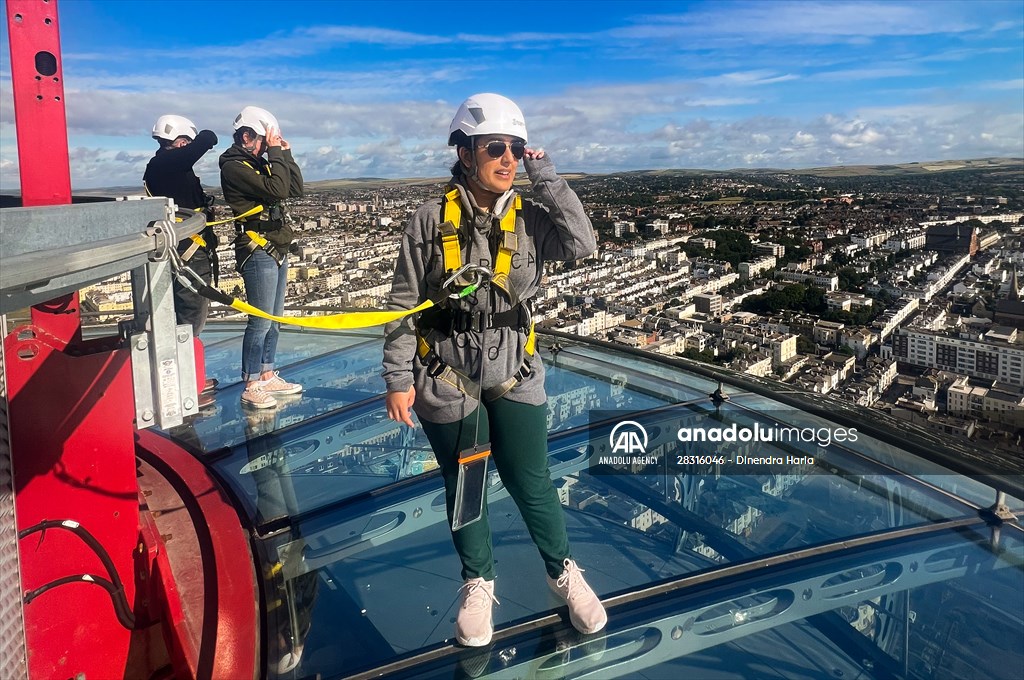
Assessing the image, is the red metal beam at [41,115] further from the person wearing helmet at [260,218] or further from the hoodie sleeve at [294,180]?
the hoodie sleeve at [294,180]

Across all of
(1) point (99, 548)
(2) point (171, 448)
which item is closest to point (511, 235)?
(1) point (99, 548)

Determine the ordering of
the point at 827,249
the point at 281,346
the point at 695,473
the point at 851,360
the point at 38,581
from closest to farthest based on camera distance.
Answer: the point at 38,581 → the point at 695,473 → the point at 281,346 → the point at 851,360 → the point at 827,249

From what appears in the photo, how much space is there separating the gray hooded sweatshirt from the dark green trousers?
59mm

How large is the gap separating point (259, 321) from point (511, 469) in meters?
2.68

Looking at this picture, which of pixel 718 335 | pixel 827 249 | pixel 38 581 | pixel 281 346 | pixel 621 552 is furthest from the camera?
pixel 827 249

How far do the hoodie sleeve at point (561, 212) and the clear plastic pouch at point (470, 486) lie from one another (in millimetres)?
766

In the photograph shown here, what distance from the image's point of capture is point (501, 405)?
7.55 feet

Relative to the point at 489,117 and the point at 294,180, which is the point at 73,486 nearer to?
the point at 489,117

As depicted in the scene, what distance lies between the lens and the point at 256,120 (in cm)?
422

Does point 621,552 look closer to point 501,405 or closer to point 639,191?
point 501,405

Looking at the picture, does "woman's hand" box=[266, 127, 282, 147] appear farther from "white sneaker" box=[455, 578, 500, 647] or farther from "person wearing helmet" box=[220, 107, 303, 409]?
"white sneaker" box=[455, 578, 500, 647]

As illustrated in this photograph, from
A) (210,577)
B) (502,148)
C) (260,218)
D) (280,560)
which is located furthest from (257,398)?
(502,148)

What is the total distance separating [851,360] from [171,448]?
13900mm

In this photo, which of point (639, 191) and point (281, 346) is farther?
point (639, 191)
